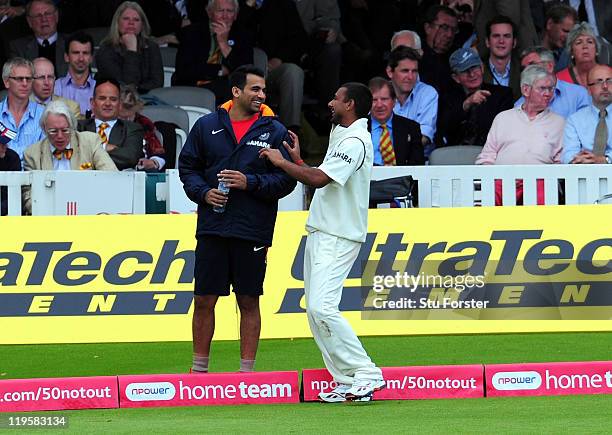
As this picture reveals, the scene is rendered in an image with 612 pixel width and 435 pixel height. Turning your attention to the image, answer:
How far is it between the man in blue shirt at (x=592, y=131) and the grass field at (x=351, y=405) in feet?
8.31

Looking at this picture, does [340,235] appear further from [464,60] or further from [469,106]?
[464,60]

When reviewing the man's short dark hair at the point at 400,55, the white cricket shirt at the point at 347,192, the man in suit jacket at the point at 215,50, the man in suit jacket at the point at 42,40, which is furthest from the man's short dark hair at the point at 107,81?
the white cricket shirt at the point at 347,192

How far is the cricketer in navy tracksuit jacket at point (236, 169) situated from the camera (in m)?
9.46

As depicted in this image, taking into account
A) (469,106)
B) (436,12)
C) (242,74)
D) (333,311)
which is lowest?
(333,311)

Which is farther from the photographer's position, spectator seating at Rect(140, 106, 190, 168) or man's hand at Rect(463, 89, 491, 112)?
man's hand at Rect(463, 89, 491, 112)

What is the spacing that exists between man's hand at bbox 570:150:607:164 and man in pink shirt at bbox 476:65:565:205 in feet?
1.41

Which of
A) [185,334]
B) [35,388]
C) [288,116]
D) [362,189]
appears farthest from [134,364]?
[288,116]

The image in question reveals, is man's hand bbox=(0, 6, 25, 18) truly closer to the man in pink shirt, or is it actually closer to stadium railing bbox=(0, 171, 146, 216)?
stadium railing bbox=(0, 171, 146, 216)

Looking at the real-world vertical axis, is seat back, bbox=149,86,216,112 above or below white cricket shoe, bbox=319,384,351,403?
above

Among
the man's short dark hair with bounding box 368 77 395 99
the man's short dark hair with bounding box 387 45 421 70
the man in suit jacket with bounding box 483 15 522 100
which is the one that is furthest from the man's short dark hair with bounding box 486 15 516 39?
the man's short dark hair with bounding box 368 77 395 99

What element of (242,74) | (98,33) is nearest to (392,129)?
(98,33)

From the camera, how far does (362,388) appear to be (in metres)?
9.06

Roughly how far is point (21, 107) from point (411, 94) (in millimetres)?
4000

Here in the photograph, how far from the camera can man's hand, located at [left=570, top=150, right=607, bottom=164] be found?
13305 millimetres
